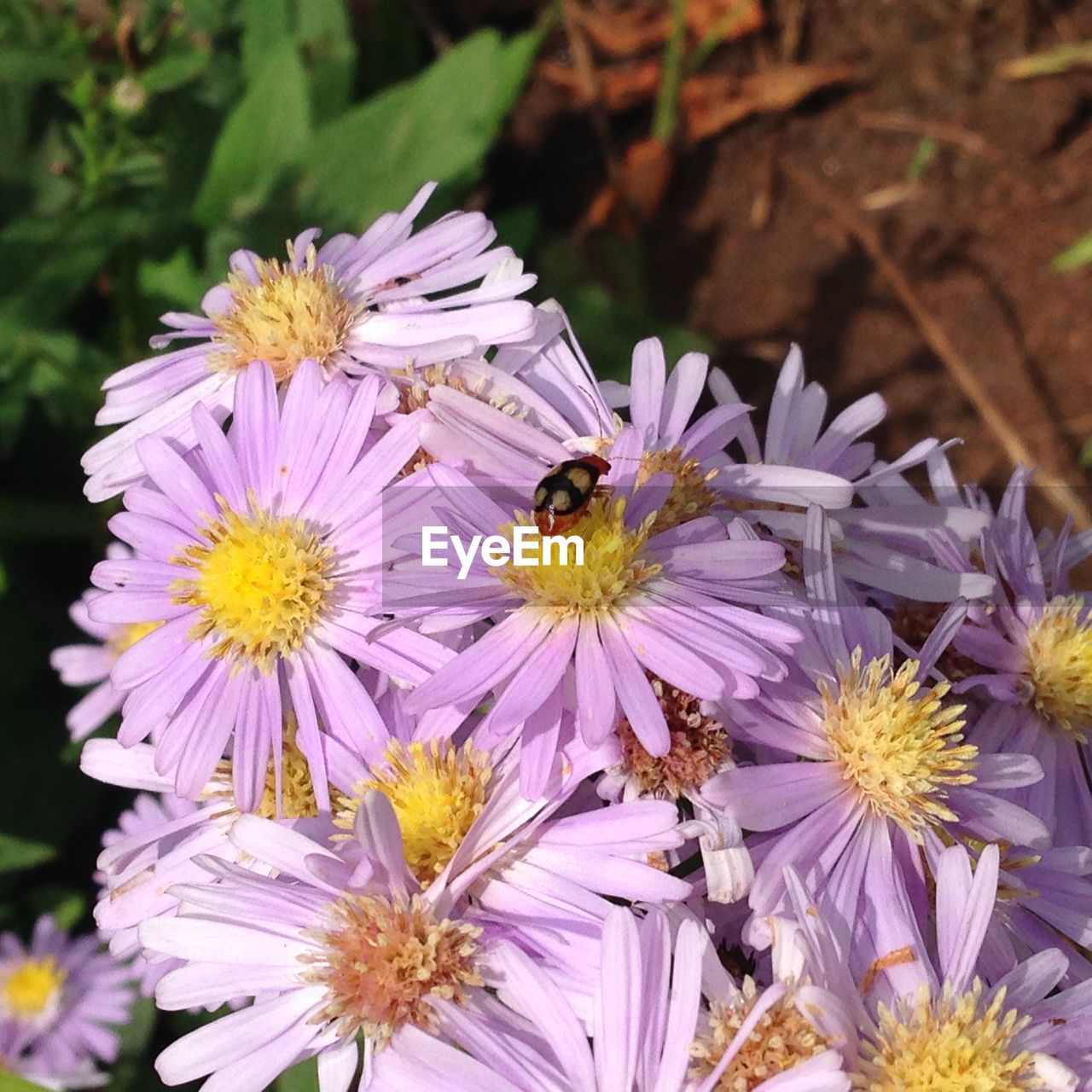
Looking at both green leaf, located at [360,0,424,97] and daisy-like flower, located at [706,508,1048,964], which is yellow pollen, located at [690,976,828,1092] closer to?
daisy-like flower, located at [706,508,1048,964]

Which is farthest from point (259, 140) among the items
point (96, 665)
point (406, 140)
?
point (96, 665)

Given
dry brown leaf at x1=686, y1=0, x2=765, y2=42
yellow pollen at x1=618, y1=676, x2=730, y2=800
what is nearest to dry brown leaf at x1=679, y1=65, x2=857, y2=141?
dry brown leaf at x1=686, y1=0, x2=765, y2=42

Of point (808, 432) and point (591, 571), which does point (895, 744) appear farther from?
point (808, 432)

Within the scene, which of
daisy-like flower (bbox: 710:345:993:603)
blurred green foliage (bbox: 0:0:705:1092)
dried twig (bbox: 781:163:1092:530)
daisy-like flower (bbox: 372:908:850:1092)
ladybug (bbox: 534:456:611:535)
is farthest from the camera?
dried twig (bbox: 781:163:1092:530)

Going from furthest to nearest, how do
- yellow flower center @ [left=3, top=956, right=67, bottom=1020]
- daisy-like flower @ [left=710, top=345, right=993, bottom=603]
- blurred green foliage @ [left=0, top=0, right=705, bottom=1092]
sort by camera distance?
yellow flower center @ [left=3, top=956, right=67, bottom=1020] < blurred green foliage @ [left=0, top=0, right=705, bottom=1092] < daisy-like flower @ [left=710, top=345, right=993, bottom=603]

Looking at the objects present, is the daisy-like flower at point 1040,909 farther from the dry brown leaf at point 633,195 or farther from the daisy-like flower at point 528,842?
the dry brown leaf at point 633,195

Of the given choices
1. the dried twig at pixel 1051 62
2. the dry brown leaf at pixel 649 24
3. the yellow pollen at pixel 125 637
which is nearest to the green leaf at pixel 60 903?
the yellow pollen at pixel 125 637

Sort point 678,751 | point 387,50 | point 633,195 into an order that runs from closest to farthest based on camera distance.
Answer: point 678,751
point 387,50
point 633,195
